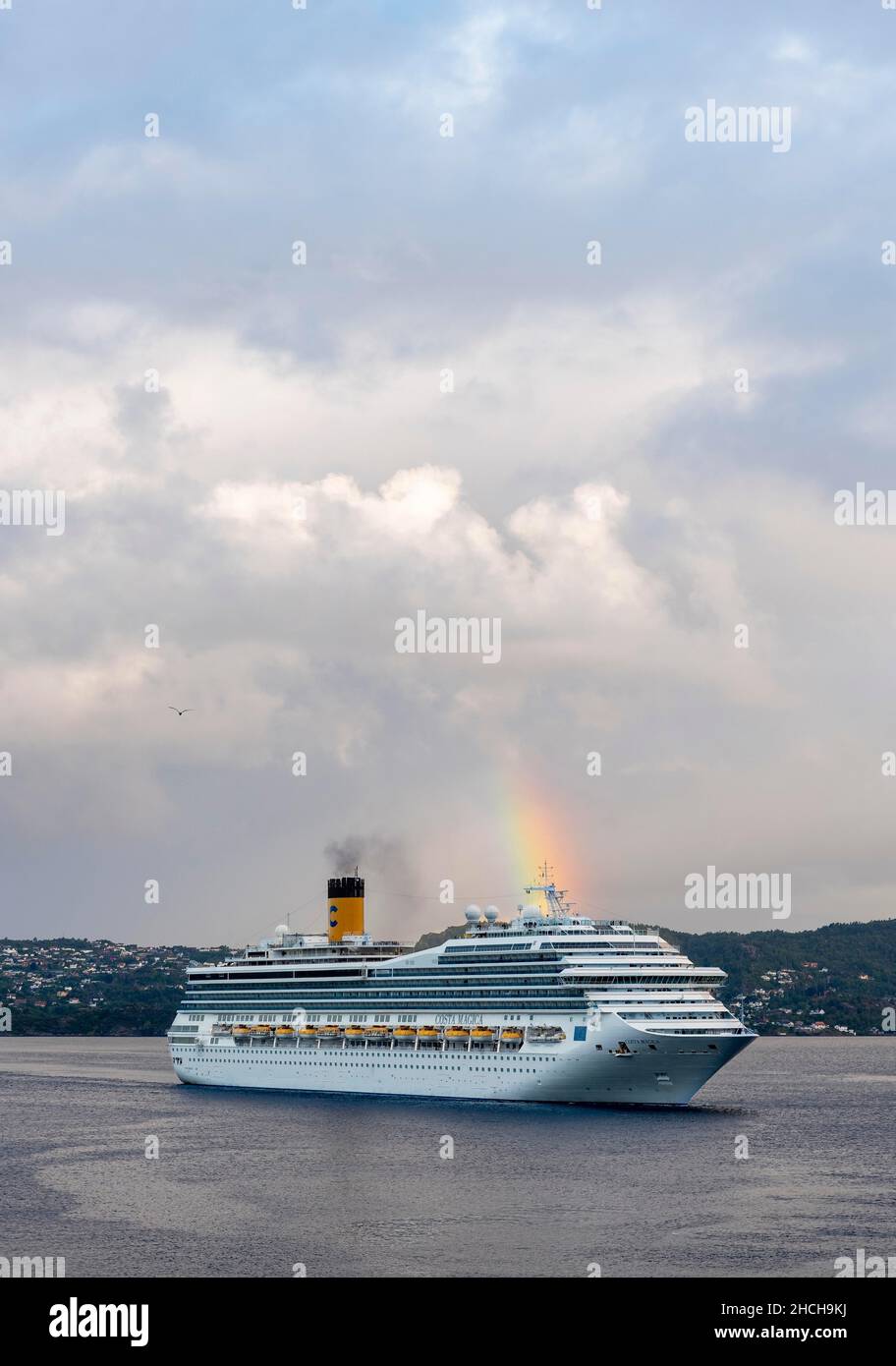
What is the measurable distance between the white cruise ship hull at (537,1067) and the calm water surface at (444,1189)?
1304 millimetres

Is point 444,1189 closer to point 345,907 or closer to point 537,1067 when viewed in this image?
point 537,1067

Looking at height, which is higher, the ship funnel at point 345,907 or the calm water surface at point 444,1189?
the ship funnel at point 345,907

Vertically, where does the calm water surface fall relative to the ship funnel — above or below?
below

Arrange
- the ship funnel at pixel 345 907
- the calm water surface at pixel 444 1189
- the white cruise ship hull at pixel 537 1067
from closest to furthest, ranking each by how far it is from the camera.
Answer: the calm water surface at pixel 444 1189, the white cruise ship hull at pixel 537 1067, the ship funnel at pixel 345 907

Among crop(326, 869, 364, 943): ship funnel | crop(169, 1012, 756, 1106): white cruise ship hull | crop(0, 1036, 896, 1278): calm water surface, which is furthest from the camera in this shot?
crop(326, 869, 364, 943): ship funnel

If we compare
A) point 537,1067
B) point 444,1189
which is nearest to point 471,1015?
point 537,1067

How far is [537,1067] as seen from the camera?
77562 mm

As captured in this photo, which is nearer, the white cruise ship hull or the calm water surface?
the calm water surface

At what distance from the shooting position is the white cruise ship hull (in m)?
74.4

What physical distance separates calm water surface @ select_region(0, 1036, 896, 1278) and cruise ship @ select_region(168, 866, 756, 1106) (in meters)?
1.93

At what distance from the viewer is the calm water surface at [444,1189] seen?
141ft

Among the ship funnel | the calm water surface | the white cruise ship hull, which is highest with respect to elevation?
the ship funnel

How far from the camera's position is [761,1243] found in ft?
146
